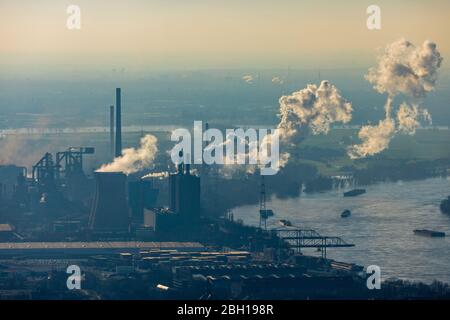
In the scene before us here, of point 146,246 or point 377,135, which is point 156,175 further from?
point 146,246

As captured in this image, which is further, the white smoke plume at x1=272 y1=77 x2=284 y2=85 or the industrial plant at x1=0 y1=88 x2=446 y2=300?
the white smoke plume at x1=272 y1=77 x2=284 y2=85

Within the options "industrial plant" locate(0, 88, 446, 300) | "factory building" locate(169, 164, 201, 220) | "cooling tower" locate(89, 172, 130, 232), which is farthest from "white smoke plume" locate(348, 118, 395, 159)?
"cooling tower" locate(89, 172, 130, 232)

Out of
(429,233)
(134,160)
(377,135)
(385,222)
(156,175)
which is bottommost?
(429,233)

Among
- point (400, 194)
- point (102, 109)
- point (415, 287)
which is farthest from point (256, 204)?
point (102, 109)

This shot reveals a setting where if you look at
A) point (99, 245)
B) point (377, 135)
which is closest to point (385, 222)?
point (99, 245)

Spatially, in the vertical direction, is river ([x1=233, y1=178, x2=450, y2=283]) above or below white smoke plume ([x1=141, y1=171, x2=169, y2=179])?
below

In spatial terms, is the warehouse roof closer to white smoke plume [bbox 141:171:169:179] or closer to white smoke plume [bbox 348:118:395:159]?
Answer: white smoke plume [bbox 348:118:395:159]
